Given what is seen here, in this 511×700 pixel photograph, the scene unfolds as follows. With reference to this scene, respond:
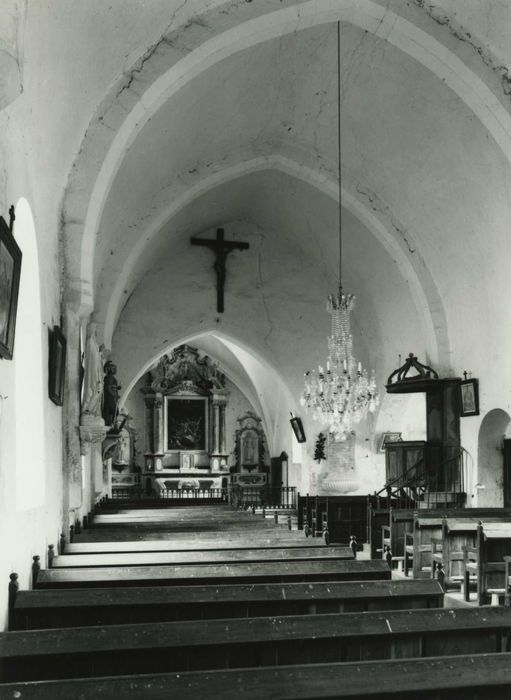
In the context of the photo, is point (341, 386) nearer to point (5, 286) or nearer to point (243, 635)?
point (5, 286)

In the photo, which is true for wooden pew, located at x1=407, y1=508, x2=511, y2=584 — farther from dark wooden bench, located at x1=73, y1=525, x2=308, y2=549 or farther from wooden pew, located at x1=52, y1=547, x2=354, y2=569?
wooden pew, located at x1=52, y1=547, x2=354, y2=569

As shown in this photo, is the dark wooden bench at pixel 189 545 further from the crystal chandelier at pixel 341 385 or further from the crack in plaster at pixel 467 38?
the crack in plaster at pixel 467 38

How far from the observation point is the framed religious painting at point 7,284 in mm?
4371

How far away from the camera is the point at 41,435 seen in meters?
6.50

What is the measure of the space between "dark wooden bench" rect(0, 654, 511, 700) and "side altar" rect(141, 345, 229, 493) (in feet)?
71.4

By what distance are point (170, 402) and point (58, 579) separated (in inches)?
796

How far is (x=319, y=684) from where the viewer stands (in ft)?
9.98

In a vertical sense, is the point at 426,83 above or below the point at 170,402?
above

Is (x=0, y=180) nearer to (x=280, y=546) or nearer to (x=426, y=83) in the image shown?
(x=280, y=546)

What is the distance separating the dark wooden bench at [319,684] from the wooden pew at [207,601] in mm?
1678

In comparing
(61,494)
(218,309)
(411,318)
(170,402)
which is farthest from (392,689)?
(170,402)

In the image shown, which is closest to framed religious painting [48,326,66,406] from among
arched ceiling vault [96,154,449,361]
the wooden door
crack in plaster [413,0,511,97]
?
crack in plaster [413,0,511,97]

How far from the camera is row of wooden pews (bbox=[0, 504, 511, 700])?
9.94 ft

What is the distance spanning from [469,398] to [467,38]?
20.8 ft
